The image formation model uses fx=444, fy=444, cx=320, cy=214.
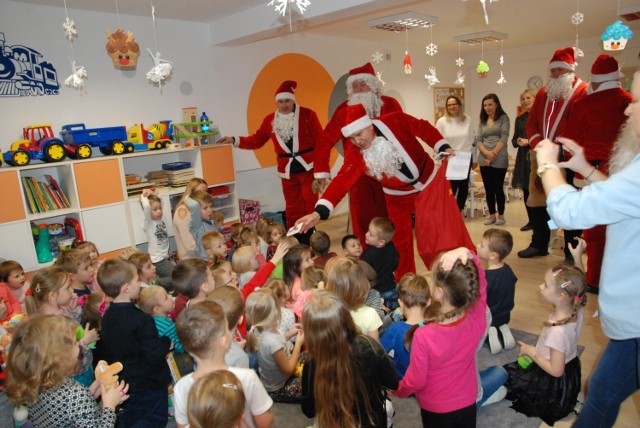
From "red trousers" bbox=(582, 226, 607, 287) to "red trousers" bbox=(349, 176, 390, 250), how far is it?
1763 mm

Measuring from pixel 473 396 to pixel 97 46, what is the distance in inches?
190

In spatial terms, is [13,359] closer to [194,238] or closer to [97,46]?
[194,238]

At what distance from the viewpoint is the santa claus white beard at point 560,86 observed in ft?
13.8

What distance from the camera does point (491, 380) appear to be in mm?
2373

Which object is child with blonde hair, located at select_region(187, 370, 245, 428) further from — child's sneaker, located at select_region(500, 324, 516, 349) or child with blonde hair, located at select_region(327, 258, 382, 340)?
child's sneaker, located at select_region(500, 324, 516, 349)

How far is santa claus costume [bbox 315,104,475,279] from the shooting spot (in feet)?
10.2

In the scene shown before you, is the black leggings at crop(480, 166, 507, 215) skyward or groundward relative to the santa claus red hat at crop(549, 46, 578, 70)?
groundward

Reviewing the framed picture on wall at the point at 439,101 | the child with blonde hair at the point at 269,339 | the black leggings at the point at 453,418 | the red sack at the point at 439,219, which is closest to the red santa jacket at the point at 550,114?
the red sack at the point at 439,219

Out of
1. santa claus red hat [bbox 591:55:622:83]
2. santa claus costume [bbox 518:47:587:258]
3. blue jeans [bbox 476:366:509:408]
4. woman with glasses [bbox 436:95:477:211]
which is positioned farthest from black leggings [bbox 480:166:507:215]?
blue jeans [bbox 476:366:509:408]

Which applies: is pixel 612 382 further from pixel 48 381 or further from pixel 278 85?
pixel 278 85

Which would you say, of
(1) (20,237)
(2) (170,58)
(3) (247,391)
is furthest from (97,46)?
(3) (247,391)

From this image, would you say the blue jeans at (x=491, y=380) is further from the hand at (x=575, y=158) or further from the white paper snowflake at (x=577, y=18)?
the white paper snowflake at (x=577, y=18)

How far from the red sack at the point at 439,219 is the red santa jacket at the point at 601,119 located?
4.67 feet

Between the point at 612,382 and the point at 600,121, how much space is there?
2778 millimetres
